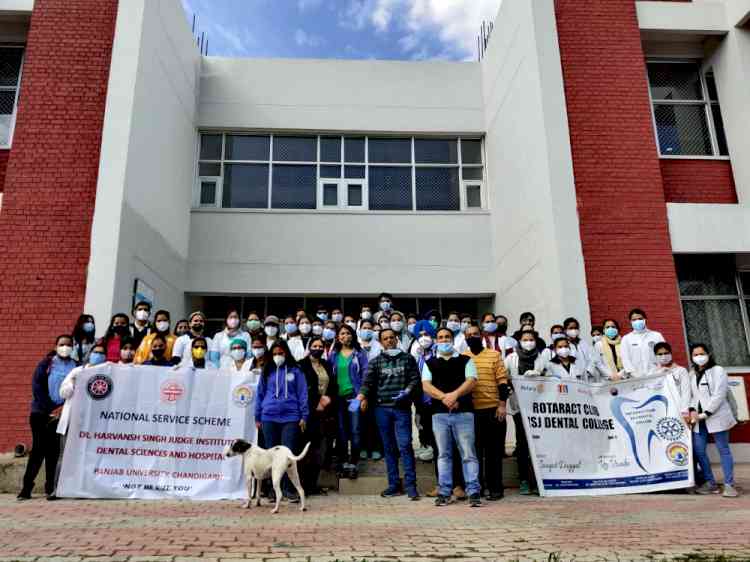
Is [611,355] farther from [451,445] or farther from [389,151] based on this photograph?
[389,151]

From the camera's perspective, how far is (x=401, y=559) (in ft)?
11.9

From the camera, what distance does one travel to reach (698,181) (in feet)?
34.4

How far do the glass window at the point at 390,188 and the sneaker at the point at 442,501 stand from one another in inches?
322

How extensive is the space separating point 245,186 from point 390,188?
11.0ft

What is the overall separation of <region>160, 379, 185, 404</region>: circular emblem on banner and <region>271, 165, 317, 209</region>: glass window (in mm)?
6881

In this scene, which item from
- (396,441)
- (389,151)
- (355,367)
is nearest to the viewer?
(396,441)

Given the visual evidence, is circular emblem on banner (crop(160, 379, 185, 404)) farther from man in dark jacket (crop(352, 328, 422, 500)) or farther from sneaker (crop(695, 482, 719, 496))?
sneaker (crop(695, 482, 719, 496))

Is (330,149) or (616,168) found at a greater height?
(330,149)

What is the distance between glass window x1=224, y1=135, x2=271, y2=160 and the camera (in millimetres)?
13164

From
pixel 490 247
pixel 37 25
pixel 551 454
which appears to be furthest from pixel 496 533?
pixel 37 25

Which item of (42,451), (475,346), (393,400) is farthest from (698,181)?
(42,451)

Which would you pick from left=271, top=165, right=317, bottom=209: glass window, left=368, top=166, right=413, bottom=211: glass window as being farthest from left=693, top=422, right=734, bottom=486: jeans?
left=271, top=165, right=317, bottom=209: glass window

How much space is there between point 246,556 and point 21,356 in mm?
6586

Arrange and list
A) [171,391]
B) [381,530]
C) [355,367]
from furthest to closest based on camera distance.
Result: [355,367] < [171,391] < [381,530]
